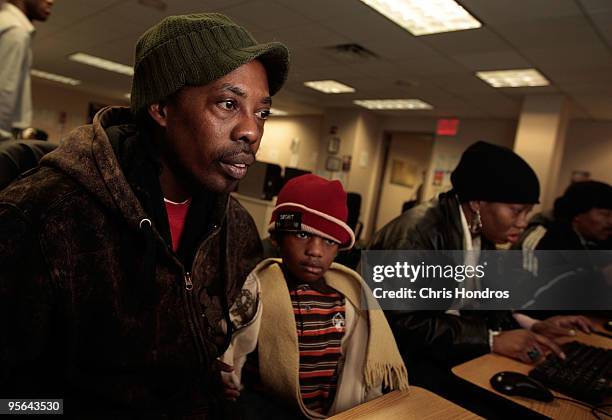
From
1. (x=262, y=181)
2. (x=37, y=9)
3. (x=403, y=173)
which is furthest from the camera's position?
(x=403, y=173)

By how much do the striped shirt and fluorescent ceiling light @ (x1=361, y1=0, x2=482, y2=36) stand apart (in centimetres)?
276

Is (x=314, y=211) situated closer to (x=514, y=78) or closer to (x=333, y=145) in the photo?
(x=514, y=78)

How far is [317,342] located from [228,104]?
2.58ft

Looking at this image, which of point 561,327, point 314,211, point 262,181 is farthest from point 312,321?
point 262,181

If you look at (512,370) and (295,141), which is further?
(295,141)

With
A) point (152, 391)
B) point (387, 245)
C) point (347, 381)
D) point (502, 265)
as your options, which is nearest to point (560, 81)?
point (502, 265)

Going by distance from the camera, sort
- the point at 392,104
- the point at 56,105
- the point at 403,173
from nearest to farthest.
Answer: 1. the point at 392,104
2. the point at 403,173
3. the point at 56,105

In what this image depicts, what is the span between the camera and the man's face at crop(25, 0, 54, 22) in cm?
207

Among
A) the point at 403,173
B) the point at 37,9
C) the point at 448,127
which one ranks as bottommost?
the point at 403,173

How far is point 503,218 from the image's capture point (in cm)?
168

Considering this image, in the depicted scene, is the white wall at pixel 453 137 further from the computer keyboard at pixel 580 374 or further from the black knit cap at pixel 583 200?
the computer keyboard at pixel 580 374

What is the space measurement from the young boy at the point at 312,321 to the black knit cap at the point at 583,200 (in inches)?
85.2

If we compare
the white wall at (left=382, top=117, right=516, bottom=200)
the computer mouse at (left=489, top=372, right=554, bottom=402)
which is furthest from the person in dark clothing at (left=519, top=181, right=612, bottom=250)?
the white wall at (left=382, top=117, right=516, bottom=200)

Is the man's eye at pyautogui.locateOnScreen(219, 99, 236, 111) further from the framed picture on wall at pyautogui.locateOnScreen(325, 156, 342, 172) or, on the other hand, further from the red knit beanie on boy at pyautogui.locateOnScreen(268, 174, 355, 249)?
the framed picture on wall at pyautogui.locateOnScreen(325, 156, 342, 172)
